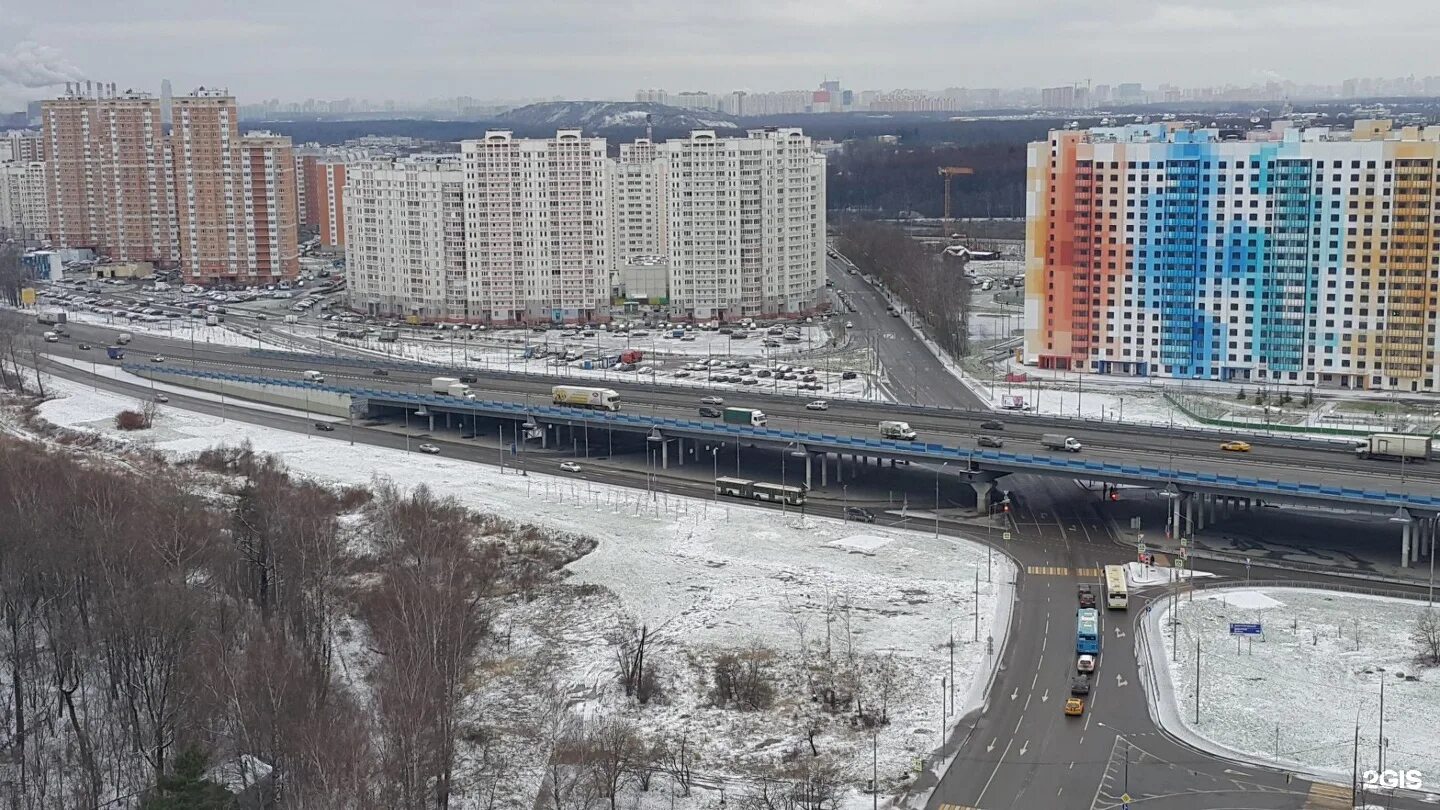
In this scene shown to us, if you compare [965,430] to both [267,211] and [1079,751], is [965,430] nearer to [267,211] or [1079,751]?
[1079,751]

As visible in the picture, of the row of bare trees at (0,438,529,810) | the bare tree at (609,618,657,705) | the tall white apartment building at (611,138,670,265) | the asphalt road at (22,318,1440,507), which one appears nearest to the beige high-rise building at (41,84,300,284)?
the tall white apartment building at (611,138,670,265)

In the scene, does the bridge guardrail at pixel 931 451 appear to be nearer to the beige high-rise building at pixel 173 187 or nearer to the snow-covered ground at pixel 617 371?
the snow-covered ground at pixel 617 371

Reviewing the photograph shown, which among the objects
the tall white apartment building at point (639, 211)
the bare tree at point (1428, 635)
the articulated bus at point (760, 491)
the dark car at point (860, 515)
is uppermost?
the tall white apartment building at point (639, 211)

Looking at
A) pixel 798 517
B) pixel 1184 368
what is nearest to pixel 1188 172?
pixel 1184 368

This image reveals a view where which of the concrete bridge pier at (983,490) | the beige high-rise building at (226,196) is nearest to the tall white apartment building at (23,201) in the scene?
the beige high-rise building at (226,196)

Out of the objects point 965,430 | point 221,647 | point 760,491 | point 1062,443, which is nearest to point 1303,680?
point 1062,443
